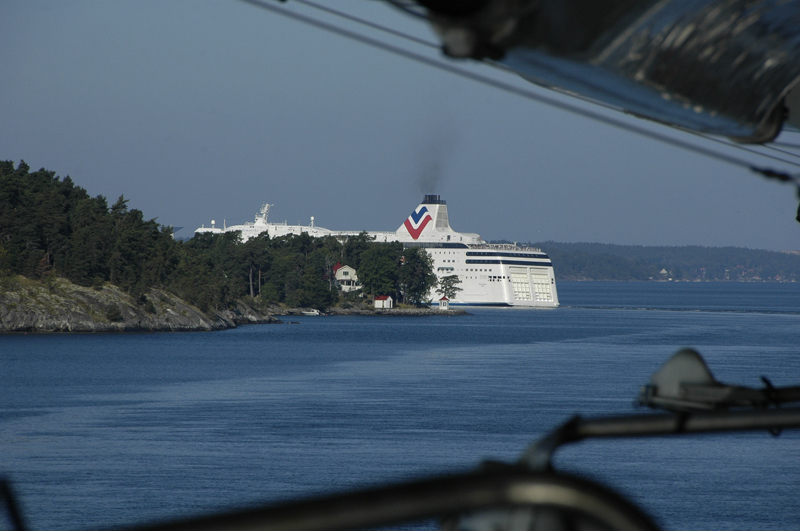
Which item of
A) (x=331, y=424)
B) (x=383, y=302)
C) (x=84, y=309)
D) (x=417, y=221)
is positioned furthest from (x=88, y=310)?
(x=417, y=221)

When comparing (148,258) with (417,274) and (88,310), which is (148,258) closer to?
(88,310)

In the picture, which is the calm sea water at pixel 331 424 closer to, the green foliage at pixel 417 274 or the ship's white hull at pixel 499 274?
the green foliage at pixel 417 274

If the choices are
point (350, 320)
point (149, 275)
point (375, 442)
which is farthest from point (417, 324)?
point (375, 442)

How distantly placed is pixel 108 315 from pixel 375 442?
118 ft

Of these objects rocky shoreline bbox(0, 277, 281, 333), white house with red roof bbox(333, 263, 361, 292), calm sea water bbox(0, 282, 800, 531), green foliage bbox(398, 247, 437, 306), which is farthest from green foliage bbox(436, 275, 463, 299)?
calm sea water bbox(0, 282, 800, 531)

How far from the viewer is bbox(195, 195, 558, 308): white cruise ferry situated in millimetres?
79625

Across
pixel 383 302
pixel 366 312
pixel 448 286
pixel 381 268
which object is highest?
pixel 381 268

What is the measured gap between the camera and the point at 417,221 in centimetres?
8738

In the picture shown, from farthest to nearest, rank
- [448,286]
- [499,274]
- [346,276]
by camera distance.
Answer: [346,276], [499,274], [448,286]

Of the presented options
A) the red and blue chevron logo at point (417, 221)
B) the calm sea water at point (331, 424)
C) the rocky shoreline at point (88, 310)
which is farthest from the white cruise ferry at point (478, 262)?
the calm sea water at point (331, 424)

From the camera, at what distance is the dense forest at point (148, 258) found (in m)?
52.3

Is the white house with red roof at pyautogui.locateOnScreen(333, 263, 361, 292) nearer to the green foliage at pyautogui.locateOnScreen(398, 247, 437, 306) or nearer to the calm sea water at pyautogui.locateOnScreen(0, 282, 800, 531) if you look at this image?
the green foliage at pyautogui.locateOnScreen(398, 247, 437, 306)

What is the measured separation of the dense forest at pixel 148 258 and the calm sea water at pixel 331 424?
311 inches

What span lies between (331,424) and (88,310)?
33.1m
